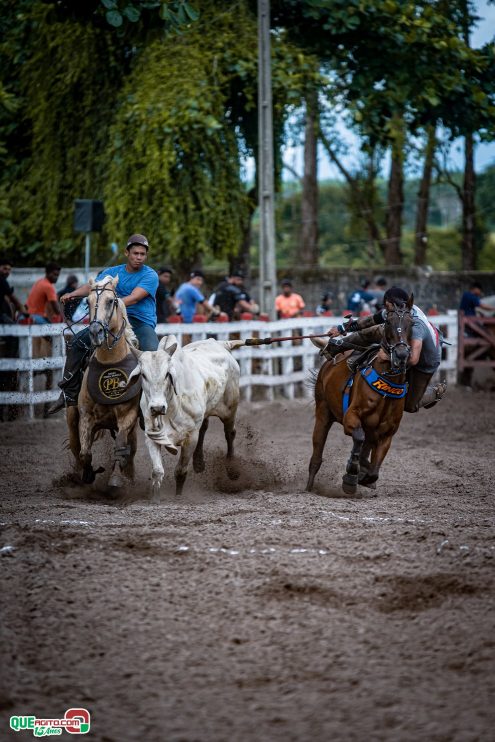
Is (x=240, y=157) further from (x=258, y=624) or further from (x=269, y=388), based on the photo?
(x=258, y=624)

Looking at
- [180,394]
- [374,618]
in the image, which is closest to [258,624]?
[374,618]

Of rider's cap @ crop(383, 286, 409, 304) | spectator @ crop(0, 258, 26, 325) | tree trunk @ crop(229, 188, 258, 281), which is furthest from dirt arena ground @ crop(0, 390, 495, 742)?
tree trunk @ crop(229, 188, 258, 281)

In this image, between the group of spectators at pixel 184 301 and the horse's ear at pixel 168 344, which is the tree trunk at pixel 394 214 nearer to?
the group of spectators at pixel 184 301

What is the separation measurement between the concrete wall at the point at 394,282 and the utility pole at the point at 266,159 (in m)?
9.07

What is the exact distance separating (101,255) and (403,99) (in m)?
7.26

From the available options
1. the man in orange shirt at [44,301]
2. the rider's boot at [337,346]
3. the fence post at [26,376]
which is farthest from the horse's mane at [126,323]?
the man in orange shirt at [44,301]

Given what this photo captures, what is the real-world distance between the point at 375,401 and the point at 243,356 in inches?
328

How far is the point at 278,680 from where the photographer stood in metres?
4.62

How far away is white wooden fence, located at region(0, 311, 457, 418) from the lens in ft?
46.3

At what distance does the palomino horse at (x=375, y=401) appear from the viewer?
8805 mm

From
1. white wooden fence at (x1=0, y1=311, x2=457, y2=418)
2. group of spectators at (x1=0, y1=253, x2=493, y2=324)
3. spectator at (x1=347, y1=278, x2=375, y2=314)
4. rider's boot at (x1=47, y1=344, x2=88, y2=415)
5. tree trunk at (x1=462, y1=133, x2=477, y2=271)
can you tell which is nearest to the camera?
rider's boot at (x1=47, y1=344, x2=88, y2=415)

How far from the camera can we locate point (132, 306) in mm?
9500

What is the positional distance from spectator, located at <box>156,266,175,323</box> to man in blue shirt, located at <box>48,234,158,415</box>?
4.85m

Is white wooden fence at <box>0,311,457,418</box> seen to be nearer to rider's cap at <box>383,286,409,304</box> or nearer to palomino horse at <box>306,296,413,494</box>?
palomino horse at <box>306,296,413,494</box>
